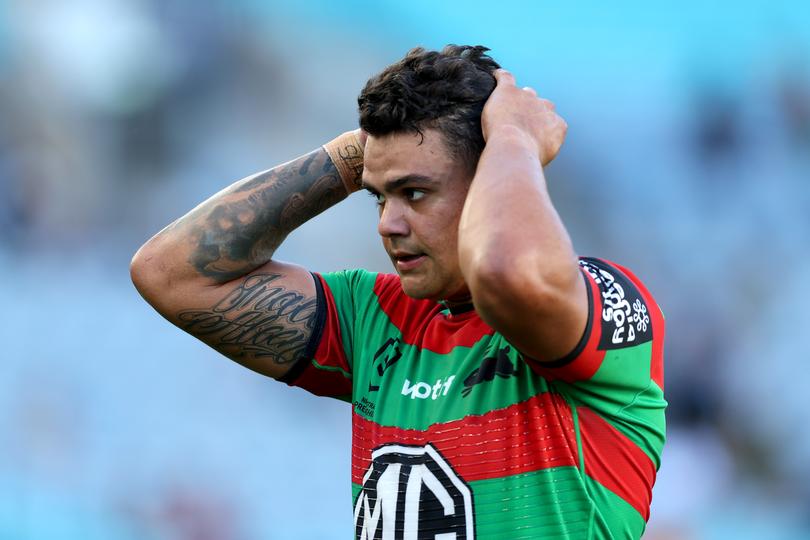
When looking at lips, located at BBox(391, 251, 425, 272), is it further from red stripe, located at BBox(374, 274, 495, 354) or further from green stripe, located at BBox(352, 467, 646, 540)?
green stripe, located at BBox(352, 467, 646, 540)

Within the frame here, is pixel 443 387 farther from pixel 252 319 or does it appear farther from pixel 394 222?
pixel 252 319

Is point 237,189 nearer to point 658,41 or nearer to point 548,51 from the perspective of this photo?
point 548,51

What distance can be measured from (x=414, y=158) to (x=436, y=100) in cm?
18

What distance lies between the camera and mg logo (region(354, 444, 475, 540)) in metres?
2.37

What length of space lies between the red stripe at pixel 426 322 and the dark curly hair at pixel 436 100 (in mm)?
417

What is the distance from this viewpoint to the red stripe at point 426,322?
8.61 ft

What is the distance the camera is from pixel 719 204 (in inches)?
216

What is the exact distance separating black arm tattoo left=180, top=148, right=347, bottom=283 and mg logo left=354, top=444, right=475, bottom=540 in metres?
0.78

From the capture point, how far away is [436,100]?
8.54 ft

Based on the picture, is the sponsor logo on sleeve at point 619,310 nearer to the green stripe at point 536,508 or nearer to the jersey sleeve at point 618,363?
the jersey sleeve at point 618,363

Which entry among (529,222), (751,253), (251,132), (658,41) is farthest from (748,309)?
(529,222)

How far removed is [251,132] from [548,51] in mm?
1674

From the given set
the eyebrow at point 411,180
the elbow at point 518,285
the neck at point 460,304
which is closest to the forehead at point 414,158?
the eyebrow at point 411,180

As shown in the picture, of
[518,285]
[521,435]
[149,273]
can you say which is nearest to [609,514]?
[521,435]
